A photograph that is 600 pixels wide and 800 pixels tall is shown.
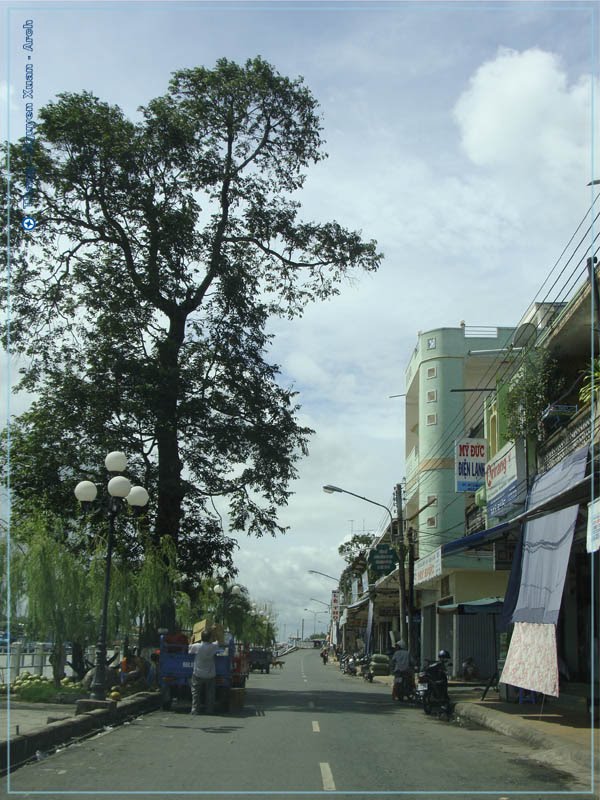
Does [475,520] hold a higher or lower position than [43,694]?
higher

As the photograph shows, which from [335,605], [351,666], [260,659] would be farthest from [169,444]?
[335,605]

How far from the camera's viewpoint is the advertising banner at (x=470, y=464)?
2877 centimetres

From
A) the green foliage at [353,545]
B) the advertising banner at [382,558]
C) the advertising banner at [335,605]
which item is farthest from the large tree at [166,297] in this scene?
the advertising banner at [335,605]

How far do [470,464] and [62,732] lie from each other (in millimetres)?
18969

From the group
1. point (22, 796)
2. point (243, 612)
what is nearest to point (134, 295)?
point (22, 796)

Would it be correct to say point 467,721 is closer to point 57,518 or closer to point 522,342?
point 522,342

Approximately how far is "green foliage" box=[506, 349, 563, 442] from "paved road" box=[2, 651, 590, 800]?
7394mm

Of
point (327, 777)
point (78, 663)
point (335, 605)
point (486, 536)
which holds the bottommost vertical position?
point (335, 605)

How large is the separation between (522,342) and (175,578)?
12.3m

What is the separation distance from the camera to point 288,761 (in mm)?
11414

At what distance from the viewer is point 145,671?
75.6 feet

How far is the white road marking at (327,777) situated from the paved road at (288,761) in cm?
1

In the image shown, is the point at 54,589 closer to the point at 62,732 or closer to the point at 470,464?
the point at 62,732

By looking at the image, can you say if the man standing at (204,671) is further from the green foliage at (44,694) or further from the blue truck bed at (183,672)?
the green foliage at (44,694)
